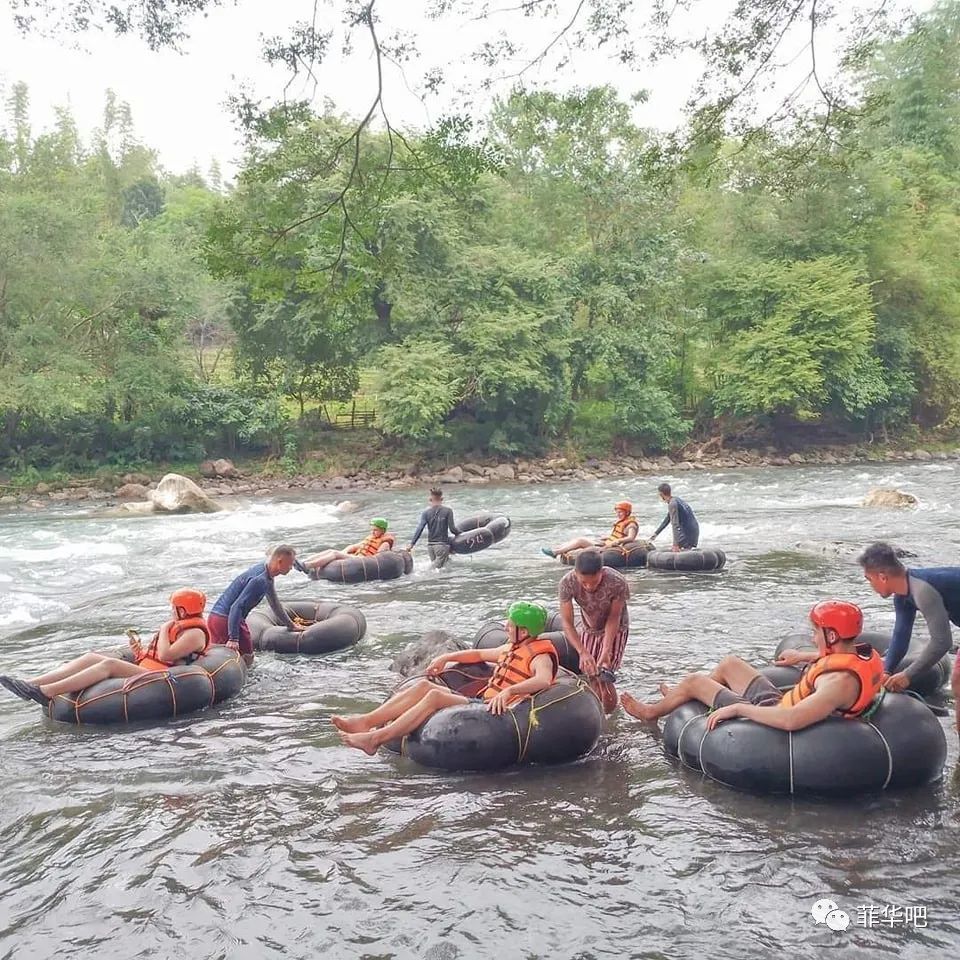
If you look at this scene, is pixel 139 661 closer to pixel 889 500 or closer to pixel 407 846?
pixel 407 846

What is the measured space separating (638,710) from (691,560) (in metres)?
6.91

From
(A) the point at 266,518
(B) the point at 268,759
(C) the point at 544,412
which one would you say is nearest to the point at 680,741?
(B) the point at 268,759

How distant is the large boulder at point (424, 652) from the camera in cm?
843

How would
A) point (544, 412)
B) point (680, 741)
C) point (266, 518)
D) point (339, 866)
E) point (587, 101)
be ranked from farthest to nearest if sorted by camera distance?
point (544, 412) → point (266, 518) → point (587, 101) → point (680, 741) → point (339, 866)

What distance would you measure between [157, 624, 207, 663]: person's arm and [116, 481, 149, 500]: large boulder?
20.0 metres

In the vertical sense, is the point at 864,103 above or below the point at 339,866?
above

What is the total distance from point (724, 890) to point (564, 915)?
0.88 metres

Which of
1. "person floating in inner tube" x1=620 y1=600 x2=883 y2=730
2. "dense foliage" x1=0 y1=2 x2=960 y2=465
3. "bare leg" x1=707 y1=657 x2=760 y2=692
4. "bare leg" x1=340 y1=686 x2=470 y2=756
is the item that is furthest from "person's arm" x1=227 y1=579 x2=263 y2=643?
"dense foliage" x1=0 y1=2 x2=960 y2=465

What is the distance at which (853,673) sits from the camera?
216 inches

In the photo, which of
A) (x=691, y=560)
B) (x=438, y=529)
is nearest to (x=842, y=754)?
(x=691, y=560)

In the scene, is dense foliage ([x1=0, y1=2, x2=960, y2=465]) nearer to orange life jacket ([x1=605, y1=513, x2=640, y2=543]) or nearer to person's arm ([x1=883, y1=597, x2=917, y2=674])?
orange life jacket ([x1=605, y1=513, x2=640, y2=543])

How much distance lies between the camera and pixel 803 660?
274 inches

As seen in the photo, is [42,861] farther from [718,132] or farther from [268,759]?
[718,132]

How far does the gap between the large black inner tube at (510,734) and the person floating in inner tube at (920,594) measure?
2079 mm
